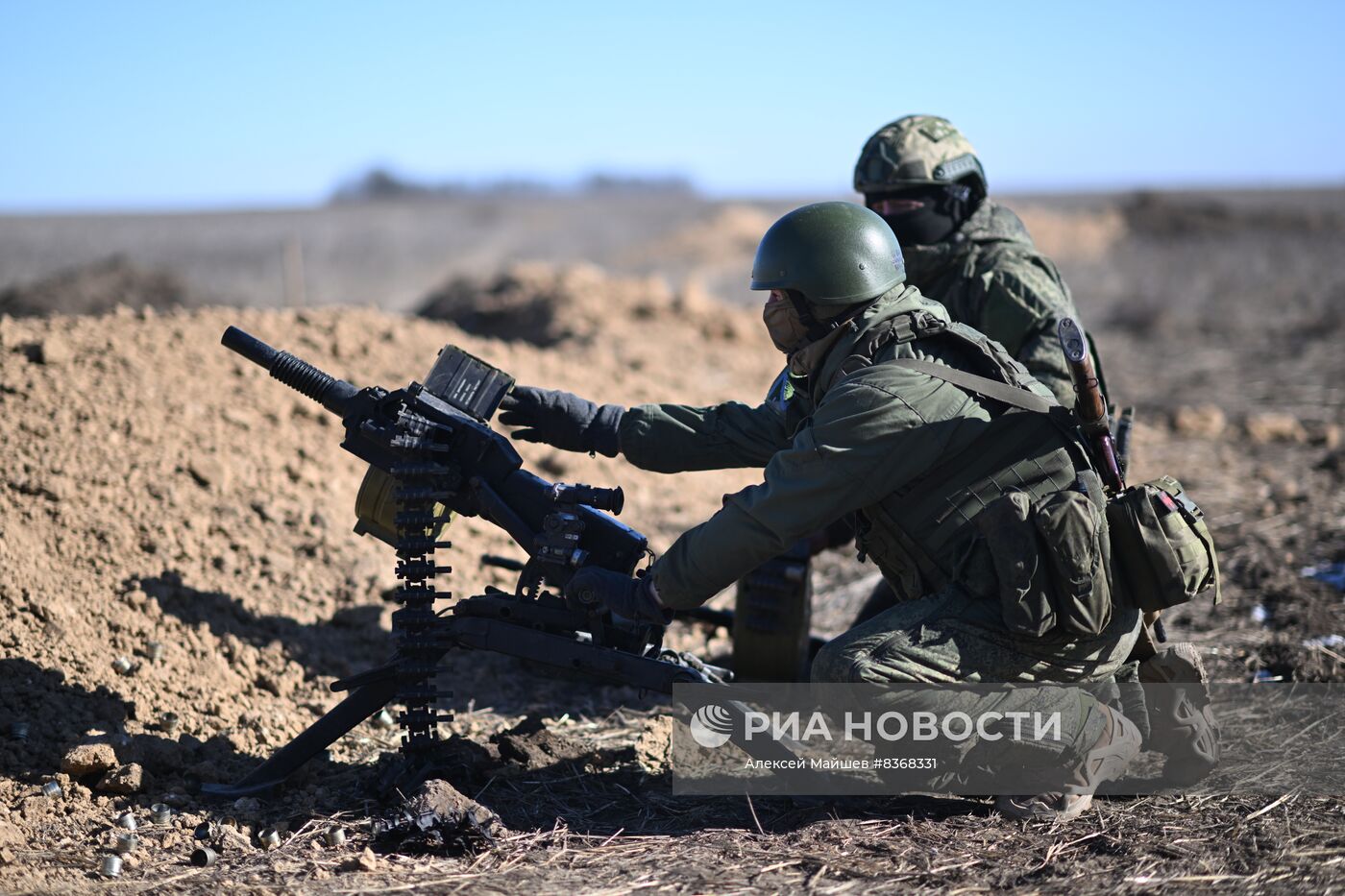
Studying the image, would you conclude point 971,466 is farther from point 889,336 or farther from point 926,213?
point 926,213

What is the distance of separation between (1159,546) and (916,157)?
8.77 ft

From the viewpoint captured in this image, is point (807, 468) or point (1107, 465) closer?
point (807, 468)

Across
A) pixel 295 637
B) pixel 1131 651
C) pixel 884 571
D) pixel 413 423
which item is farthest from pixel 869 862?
pixel 295 637

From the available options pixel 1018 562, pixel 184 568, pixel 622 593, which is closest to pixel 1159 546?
pixel 1018 562

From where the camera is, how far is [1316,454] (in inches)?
404

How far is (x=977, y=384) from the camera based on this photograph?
402 centimetres

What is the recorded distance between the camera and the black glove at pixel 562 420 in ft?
15.5

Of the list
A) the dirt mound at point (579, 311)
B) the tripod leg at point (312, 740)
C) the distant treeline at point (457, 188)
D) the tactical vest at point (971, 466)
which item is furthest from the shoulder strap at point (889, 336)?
the distant treeline at point (457, 188)

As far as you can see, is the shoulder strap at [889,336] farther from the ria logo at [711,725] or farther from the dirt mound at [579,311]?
the dirt mound at [579,311]

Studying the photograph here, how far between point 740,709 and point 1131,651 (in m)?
1.53

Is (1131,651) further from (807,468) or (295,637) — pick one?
(295,637)

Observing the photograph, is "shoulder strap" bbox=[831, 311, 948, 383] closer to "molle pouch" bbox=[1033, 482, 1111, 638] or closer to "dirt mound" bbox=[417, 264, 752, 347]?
"molle pouch" bbox=[1033, 482, 1111, 638]

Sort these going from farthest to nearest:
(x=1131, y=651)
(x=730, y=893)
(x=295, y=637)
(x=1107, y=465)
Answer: (x=295, y=637), (x=1131, y=651), (x=1107, y=465), (x=730, y=893)

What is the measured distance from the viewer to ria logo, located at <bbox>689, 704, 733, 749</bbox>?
456cm
